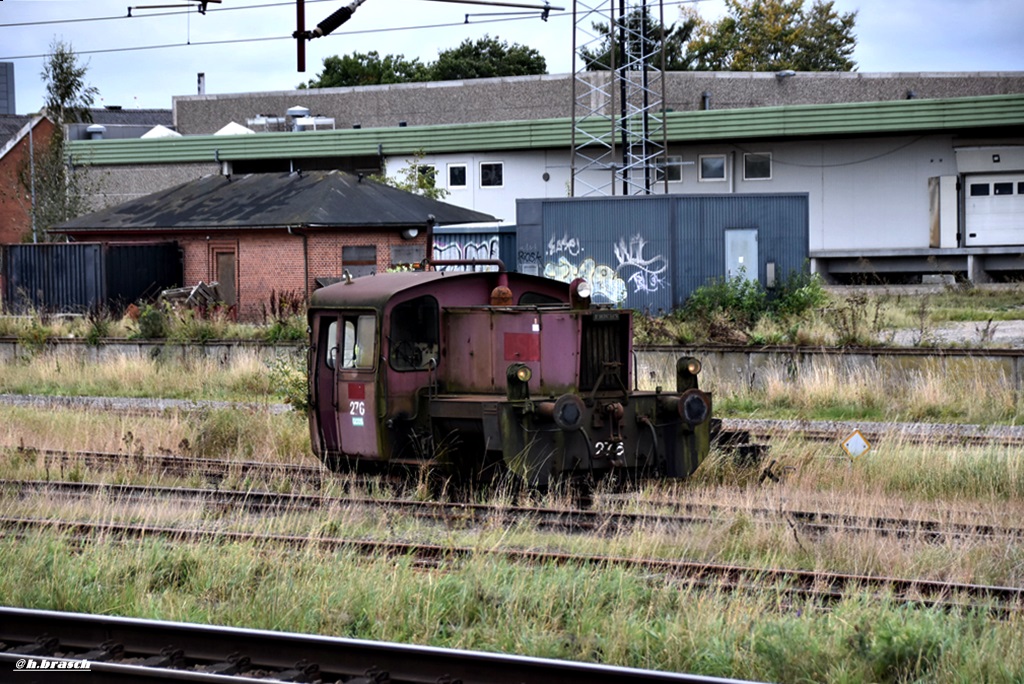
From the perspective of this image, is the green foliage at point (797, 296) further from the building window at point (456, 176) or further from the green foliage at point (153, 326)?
the building window at point (456, 176)

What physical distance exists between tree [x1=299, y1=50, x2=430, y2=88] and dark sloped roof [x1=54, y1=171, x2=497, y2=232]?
1516 inches

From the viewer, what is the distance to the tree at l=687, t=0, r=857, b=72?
235 ft

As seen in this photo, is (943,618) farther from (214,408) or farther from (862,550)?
(214,408)

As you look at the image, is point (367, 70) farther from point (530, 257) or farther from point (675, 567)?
point (675, 567)

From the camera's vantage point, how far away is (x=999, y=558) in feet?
28.1

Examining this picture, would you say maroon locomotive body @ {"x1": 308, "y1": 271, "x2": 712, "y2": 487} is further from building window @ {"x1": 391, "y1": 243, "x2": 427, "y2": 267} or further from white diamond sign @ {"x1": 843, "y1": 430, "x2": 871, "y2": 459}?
building window @ {"x1": 391, "y1": 243, "x2": 427, "y2": 267}

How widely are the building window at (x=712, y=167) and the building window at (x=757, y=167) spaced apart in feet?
2.68

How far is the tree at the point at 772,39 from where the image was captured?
7156 cm

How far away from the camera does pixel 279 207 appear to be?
1355 inches

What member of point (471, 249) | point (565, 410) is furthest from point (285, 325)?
point (565, 410)

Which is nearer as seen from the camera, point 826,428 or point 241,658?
point 241,658

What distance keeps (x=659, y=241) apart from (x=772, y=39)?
48271 millimetres

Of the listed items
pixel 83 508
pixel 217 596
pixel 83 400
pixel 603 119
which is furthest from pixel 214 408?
pixel 603 119

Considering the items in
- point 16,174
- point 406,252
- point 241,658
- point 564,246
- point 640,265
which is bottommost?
point 241,658
